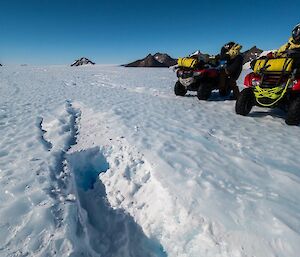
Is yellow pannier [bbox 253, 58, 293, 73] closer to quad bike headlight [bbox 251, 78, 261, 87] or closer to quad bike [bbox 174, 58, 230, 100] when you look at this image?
quad bike headlight [bbox 251, 78, 261, 87]

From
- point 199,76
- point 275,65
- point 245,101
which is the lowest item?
point 245,101

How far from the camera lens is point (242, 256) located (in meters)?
2.32

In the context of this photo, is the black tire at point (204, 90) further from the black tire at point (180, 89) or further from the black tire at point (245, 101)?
the black tire at point (245, 101)

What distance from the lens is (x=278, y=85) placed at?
18.2 ft

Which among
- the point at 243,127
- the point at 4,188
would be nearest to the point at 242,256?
the point at 4,188

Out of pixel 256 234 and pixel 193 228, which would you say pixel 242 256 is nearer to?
pixel 256 234

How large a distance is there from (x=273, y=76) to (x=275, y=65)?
0.72ft

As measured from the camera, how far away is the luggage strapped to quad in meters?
5.41

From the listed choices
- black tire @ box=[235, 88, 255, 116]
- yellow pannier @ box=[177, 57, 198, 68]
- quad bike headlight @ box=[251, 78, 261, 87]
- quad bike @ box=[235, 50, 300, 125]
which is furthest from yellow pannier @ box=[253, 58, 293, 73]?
yellow pannier @ box=[177, 57, 198, 68]

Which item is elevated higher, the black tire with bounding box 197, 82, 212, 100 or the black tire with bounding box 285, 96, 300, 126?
the black tire with bounding box 285, 96, 300, 126

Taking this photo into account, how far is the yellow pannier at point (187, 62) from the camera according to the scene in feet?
26.6

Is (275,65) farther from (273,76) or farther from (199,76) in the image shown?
(199,76)

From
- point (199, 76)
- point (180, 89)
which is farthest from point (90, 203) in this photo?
point (180, 89)

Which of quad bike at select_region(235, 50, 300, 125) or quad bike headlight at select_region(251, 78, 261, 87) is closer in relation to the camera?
quad bike at select_region(235, 50, 300, 125)
